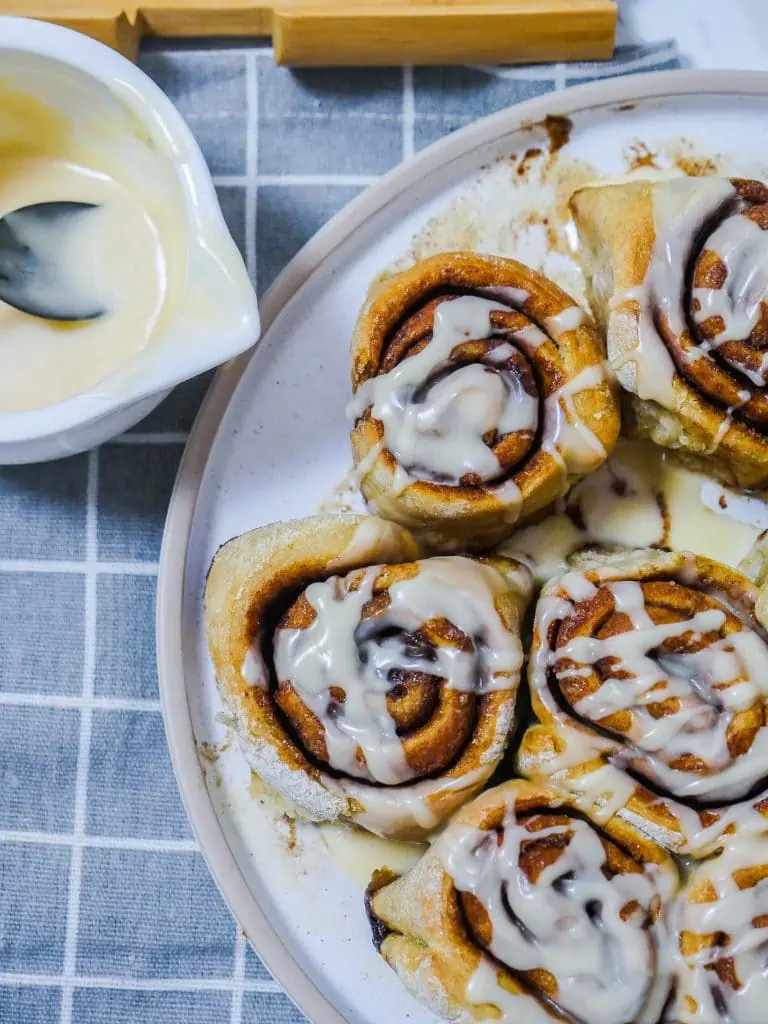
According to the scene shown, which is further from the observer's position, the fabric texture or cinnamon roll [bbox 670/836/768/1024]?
the fabric texture

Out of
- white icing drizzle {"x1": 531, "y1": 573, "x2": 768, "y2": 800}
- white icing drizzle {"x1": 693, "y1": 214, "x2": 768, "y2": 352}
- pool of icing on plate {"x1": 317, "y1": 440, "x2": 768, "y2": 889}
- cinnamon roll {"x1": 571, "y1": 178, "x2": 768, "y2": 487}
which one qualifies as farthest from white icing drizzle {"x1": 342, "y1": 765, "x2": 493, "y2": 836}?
white icing drizzle {"x1": 693, "y1": 214, "x2": 768, "y2": 352}

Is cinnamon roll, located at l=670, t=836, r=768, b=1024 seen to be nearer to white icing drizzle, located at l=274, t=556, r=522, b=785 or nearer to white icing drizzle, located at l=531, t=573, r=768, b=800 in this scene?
white icing drizzle, located at l=531, t=573, r=768, b=800

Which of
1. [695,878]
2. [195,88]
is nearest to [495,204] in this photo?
[195,88]

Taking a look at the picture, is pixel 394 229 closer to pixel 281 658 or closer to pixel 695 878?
pixel 281 658

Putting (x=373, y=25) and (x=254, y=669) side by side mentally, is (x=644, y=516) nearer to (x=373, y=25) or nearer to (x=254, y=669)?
(x=254, y=669)

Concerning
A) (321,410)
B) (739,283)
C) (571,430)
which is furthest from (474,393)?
(739,283)

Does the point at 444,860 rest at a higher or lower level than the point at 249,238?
lower

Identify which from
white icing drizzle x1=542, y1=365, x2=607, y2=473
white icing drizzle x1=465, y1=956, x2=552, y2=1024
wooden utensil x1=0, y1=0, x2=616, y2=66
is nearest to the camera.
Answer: white icing drizzle x1=465, y1=956, x2=552, y2=1024
